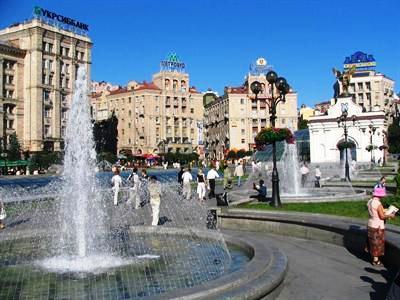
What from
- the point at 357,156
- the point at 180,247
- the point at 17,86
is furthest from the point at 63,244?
the point at 17,86

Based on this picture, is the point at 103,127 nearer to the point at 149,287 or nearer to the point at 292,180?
the point at 292,180

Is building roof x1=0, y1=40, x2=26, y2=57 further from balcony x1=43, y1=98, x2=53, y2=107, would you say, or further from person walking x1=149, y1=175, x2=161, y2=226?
person walking x1=149, y1=175, x2=161, y2=226

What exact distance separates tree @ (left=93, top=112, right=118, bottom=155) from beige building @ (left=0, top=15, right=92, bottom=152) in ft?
74.8

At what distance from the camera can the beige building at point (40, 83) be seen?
251ft

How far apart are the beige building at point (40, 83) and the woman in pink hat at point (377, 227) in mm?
73134

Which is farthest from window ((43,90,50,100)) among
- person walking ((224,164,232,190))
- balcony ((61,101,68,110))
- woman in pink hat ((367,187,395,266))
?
woman in pink hat ((367,187,395,266))

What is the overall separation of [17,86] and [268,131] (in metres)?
70.0

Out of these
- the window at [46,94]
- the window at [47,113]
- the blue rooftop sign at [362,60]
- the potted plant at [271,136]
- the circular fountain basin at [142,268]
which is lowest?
the circular fountain basin at [142,268]

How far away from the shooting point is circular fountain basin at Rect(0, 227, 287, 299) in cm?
685

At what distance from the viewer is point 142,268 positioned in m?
8.60

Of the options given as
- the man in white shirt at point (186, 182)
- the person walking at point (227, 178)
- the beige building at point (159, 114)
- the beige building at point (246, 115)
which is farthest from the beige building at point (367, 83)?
the man in white shirt at point (186, 182)

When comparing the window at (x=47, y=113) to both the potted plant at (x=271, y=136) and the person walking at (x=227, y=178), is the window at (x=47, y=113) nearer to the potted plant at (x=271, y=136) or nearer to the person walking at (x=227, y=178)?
the person walking at (x=227, y=178)

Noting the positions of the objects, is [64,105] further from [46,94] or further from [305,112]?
[305,112]

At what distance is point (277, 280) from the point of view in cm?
689
